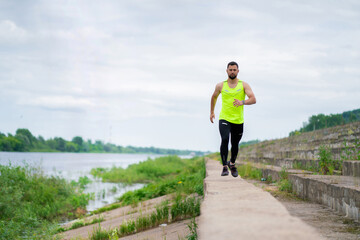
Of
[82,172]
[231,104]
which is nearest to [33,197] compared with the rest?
[231,104]

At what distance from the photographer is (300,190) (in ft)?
19.2

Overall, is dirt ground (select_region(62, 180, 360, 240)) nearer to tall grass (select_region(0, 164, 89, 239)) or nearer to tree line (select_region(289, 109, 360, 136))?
tall grass (select_region(0, 164, 89, 239))

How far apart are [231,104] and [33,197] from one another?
12.6 meters

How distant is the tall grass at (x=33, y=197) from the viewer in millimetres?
11314

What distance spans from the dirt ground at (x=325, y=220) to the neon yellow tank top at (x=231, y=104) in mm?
1562

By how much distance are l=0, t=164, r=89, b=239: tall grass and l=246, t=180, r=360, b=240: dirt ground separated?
8.27 metres

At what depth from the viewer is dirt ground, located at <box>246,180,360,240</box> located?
334 cm

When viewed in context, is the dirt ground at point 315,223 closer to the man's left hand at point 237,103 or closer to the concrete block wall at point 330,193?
the concrete block wall at point 330,193

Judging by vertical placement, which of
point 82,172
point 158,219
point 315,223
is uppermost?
point 315,223

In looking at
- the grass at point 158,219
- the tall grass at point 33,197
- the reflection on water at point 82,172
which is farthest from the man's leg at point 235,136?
the reflection on water at point 82,172

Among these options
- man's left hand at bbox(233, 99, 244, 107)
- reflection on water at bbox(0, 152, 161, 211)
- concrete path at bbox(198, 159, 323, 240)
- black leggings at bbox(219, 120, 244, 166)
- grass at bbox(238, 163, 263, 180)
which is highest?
man's left hand at bbox(233, 99, 244, 107)

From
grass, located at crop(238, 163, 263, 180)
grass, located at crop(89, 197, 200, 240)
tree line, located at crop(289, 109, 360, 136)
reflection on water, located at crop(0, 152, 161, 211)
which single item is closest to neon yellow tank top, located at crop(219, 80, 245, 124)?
grass, located at crop(89, 197, 200, 240)

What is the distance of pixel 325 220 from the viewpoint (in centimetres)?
396

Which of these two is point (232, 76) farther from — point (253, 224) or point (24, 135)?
point (24, 135)
